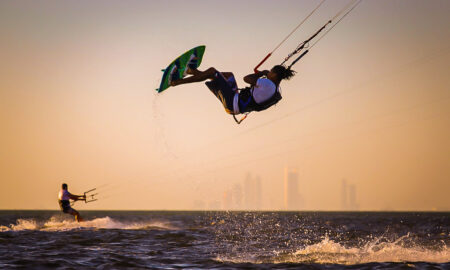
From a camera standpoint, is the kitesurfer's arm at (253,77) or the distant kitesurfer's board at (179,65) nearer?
the kitesurfer's arm at (253,77)

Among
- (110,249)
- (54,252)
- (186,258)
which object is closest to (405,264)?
(186,258)

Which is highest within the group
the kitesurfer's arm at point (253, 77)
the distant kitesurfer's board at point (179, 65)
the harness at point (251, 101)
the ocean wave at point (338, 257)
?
the distant kitesurfer's board at point (179, 65)

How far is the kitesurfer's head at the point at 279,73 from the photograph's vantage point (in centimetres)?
919

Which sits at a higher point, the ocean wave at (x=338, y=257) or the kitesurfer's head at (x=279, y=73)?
the kitesurfer's head at (x=279, y=73)

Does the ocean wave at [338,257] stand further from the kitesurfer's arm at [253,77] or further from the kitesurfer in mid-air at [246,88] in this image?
the kitesurfer's arm at [253,77]

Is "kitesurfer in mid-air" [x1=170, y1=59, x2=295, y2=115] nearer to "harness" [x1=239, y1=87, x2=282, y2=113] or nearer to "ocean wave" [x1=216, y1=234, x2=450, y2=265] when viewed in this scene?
"harness" [x1=239, y1=87, x2=282, y2=113]

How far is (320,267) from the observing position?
480 inches

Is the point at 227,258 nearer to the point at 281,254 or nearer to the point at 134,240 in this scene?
the point at 281,254

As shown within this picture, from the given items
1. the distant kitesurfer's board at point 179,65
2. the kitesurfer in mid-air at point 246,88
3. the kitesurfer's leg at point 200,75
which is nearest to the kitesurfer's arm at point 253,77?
the kitesurfer in mid-air at point 246,88

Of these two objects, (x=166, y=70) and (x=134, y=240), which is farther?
(x=134, y=240)

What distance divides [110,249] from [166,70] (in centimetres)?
789

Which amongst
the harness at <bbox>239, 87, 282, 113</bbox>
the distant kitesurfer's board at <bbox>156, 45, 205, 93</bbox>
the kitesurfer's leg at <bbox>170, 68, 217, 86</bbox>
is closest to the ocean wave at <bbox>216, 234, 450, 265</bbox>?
the harness at <bbox>239, 87, 282, 113</bbox>

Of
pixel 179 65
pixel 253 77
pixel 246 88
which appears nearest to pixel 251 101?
pixel 246 88

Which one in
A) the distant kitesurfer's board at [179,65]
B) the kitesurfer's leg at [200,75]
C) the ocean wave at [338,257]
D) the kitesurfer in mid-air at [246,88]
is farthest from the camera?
the ocean wave at [338,257]
